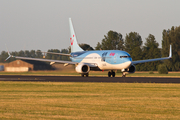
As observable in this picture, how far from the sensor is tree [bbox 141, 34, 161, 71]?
320ft

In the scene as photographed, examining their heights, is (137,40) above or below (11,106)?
above

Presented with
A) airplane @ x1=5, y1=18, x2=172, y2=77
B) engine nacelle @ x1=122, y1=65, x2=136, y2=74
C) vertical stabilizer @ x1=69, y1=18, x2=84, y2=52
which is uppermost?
vertical stabilizer @ x1=69, y1=18, x2=84, y2=52

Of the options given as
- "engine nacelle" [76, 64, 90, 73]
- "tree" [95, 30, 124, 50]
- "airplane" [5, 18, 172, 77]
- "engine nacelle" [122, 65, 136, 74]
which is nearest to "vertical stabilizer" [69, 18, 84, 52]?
"airplane" [5, 18, 172, 77]

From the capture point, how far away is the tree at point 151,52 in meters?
97.5

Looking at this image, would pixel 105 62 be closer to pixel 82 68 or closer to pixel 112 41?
pixel 82 68

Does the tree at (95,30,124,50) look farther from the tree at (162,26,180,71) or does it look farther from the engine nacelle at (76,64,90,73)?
the engine nacelle at (76,64,90,73)

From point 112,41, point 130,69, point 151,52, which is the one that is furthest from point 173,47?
point 130,69

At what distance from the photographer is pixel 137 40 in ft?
402

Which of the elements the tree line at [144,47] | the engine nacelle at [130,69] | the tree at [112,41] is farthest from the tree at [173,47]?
the engine nacelle at [130,69]

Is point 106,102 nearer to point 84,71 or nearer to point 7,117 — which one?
point 7,117

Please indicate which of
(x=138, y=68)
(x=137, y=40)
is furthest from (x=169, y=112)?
(x=137, y=40)

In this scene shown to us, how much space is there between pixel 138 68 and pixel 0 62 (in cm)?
4105

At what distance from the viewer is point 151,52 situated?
105688mm

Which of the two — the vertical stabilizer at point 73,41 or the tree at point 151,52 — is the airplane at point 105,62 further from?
the tree at point 151,52
